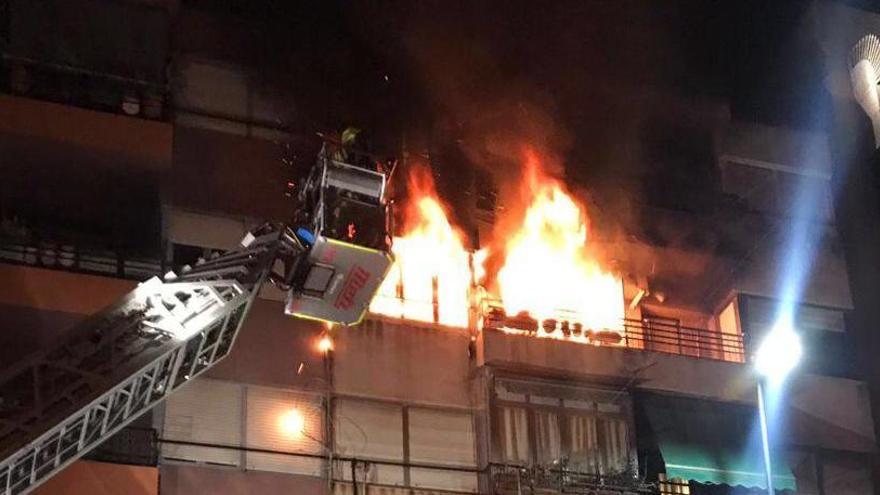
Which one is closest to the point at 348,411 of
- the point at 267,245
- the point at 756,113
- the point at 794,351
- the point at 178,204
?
the point at 178,204

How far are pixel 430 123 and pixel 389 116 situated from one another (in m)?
0.81

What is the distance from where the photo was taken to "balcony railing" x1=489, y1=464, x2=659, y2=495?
1877cm

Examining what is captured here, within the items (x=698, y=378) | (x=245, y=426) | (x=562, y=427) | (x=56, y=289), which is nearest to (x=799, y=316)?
(x=698, y=378)

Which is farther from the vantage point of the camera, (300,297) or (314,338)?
(314,338)

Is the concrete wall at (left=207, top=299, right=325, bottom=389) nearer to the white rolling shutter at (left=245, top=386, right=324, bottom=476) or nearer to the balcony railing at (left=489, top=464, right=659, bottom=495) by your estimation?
the white rolling shutter at (left=245, top=386, right=324, bottom=476)

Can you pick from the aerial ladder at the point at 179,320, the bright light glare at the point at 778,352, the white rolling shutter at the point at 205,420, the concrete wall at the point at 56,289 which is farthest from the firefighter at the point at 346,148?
the bright light glare at the point at 778,352

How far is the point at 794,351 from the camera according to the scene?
1820cm

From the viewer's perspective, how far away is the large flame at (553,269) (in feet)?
68.8

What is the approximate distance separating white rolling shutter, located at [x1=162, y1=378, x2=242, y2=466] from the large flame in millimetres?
5291

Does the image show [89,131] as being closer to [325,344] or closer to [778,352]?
[325,344]

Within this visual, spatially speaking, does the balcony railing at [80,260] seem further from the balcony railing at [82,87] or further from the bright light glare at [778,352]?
the bright light glare at [778,352]

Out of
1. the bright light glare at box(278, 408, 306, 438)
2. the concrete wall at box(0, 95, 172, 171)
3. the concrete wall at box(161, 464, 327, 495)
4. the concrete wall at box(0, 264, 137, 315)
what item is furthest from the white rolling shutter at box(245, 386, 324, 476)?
the concrete wall at box(0, 95, 172, 171)

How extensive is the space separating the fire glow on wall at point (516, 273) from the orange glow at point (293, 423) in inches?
89.6

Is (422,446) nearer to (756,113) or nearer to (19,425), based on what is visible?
(19,425)
